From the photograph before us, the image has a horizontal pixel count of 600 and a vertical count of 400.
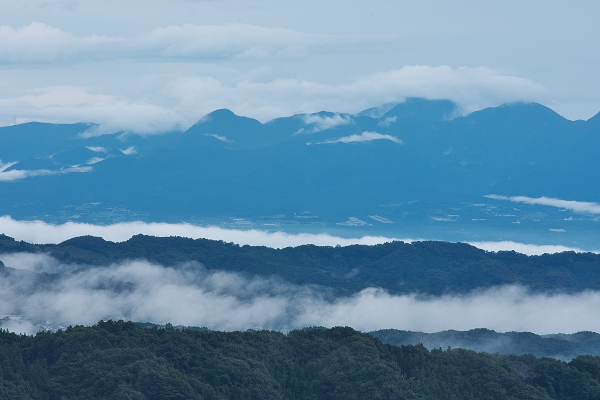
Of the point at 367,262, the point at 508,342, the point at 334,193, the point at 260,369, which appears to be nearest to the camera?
the point at 260,369

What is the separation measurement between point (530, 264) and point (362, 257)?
14592 mm

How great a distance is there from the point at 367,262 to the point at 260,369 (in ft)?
197

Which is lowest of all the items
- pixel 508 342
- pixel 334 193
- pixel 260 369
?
pixel 260 369

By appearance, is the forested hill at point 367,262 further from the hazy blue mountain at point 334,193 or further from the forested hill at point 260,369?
the hazy blue mountain at point 334,193

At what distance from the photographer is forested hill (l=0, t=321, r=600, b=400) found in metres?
36.3

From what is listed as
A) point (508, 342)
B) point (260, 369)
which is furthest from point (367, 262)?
point (260, 369)

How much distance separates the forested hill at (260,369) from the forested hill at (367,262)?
4180cm

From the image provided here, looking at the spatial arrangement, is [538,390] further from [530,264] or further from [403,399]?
[530,264]

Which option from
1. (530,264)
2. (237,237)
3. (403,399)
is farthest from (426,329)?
(237,237)

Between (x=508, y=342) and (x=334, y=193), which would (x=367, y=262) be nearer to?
(x=508, y=342)

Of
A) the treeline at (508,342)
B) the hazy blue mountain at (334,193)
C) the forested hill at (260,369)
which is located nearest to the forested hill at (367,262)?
the treeline at (508,342)

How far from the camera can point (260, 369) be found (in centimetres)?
3953

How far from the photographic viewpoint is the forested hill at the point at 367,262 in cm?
8925

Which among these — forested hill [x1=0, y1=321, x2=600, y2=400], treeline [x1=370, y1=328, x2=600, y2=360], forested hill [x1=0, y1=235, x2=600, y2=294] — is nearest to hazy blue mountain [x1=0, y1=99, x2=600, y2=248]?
forested hill [x1=0, y1=235, x2=600, y2=294]
